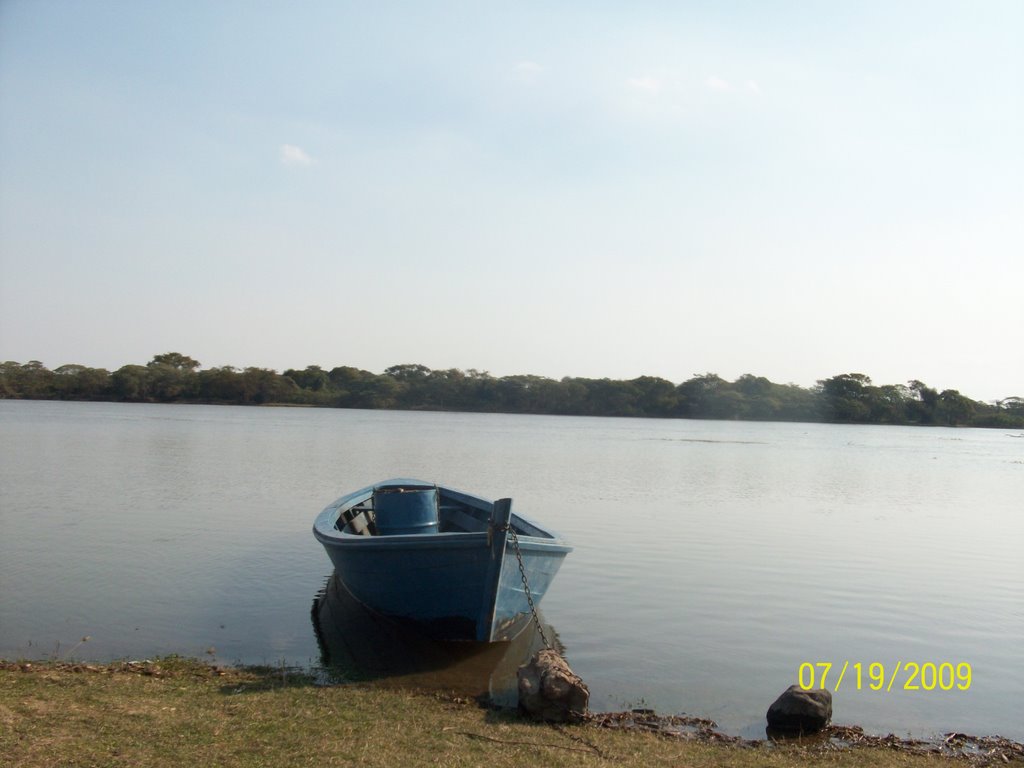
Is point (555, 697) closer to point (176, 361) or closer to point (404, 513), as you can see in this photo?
point (404, 513)

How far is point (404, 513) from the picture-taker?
11352 millimetres

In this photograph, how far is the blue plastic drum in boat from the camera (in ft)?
37.1

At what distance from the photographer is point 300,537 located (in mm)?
16141

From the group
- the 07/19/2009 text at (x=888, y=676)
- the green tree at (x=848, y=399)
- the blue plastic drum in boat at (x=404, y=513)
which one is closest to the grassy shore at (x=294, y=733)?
the 07/19/2009 text at (x=888, y=676)

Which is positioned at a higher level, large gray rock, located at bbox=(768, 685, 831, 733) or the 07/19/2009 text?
large gray rock, located at bbox=(768, 685, 831, 733)

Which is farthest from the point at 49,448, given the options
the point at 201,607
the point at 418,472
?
the point at 201,607

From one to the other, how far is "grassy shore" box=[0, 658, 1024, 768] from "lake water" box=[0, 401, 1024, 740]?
1007 mm

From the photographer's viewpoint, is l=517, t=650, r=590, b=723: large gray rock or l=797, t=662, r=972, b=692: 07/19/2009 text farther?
l=797, t=662, r=972, b=692: 07/19/2009 text

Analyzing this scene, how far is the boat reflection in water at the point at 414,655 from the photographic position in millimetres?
8328

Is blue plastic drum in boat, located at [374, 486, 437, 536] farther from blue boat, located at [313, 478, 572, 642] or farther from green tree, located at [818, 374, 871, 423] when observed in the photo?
green tree, located at [818, 374, 871, 423]

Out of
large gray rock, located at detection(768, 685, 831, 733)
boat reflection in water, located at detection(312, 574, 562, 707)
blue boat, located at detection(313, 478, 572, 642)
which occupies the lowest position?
boat reflection in water, located at detection(312, 574, 562, 707)

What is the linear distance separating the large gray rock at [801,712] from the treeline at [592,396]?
103m

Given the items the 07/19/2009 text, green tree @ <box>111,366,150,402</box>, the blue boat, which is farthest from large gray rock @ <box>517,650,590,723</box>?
green tree @ <box>111,366,150,402</box>

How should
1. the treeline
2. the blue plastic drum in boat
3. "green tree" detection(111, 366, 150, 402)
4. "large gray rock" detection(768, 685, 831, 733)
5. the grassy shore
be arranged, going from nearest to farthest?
1. the grassy shore
2. "large gray rock" detection(768, 685, 831, 733)
3. the blue plastic drum in boat
4. "green tree" detection(111, 366, 150, 402)
5. the treeline
